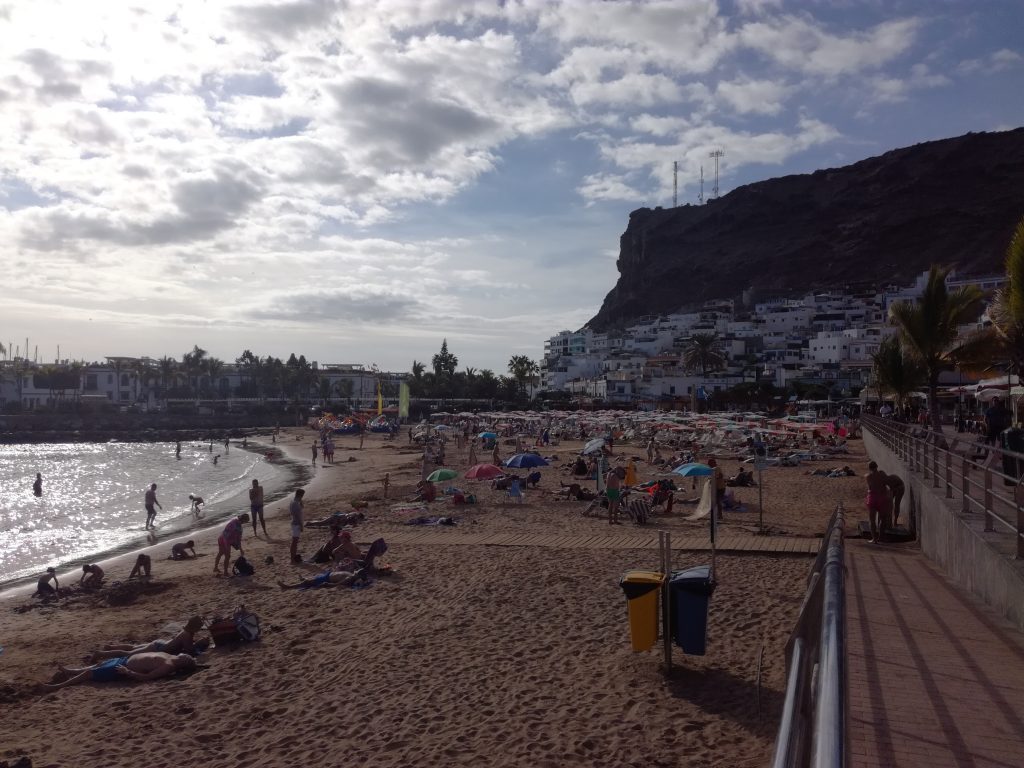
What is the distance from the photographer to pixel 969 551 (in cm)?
697

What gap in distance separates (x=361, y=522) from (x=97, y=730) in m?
10.5

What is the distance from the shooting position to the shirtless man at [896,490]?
11.9 m

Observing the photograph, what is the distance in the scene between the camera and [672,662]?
7.20 m

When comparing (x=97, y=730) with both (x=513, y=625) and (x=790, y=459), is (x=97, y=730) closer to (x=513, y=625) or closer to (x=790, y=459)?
(x=513, y=625)

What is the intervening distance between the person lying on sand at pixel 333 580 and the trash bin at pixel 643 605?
18.2 feet

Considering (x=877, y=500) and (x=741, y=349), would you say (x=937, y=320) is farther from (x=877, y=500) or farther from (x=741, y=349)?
(x=741, y=349)

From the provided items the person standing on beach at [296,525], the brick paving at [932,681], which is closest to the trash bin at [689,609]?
the brick paving at [932,681]

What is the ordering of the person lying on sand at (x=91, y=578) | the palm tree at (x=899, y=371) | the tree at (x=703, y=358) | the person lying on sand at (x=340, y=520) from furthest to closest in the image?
the tree at (x=703, y=358)
the palm tree at (x=899, y=371)
the person lying on sand at (x=340, y=520)
the person lying on sand at (x=91, y=578)

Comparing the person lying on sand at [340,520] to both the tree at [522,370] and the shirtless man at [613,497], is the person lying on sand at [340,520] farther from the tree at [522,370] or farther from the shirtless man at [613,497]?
the tree at [522,370]

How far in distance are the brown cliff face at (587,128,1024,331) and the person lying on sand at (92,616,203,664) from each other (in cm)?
11715

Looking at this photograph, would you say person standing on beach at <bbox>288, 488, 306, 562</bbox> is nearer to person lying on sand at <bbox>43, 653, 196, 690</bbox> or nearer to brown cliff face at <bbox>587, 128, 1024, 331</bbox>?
person lying on sand at <bbox>43, 653, 196, 690</bbox>

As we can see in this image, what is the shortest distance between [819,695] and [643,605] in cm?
582

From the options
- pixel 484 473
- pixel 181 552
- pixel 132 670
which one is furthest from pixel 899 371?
pixel 132 670

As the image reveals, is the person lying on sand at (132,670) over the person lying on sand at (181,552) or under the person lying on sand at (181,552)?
over
